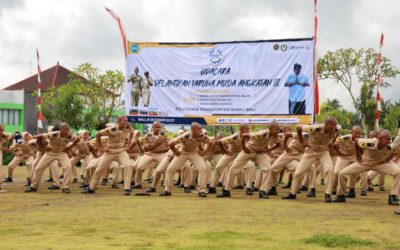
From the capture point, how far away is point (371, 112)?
1661 inches

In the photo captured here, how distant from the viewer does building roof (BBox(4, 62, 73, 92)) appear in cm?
7150

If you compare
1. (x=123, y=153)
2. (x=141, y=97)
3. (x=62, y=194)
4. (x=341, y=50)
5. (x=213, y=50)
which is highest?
(x=341, y=50)

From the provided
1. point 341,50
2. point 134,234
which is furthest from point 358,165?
point 341,50

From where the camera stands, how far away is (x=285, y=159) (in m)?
16.5

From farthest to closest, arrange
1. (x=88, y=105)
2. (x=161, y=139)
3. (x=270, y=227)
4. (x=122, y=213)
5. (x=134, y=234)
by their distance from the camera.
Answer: (x=88, y=105) → (x=161, y=139) → (x=122, y=213) → (x=270, y=227) → (x=134, y=234)

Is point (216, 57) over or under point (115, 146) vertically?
over

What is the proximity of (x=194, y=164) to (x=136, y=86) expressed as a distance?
37.6ft

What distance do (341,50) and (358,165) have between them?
3228 cm

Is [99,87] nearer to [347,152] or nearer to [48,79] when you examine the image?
[48,79]

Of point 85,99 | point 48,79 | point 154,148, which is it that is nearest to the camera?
point 154,148

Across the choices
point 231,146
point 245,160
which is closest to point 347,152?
point 245,160

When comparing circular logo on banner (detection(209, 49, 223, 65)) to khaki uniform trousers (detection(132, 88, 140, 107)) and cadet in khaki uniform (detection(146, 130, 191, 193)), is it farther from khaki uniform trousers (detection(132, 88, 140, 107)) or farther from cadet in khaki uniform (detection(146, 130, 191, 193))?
cadet in khaki uniform (detection(146, 130, 191, 193))

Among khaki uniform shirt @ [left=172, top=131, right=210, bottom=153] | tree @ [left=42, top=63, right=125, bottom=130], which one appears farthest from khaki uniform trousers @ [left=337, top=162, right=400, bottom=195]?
tree @ [left=42, top=63, right=125, bottom=130]

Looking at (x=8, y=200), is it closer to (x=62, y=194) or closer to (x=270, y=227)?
(x=62, y=194)
